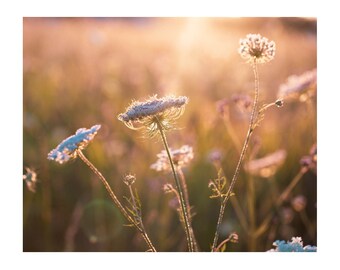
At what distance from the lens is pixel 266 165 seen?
2.40 m

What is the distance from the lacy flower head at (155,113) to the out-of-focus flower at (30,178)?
61 centimetres

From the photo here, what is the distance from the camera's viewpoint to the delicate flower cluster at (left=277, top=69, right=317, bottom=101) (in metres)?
2.29

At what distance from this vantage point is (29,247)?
2365 millimetres

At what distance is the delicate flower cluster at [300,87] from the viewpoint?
2285 mm

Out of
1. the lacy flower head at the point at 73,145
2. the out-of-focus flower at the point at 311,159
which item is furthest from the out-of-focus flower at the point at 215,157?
the lacy flower head at the point at 73,145

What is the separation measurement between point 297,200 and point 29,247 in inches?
42.2

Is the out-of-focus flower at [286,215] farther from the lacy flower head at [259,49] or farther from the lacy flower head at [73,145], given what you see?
the lacy flower head at [73,145]

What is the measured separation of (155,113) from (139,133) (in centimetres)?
83

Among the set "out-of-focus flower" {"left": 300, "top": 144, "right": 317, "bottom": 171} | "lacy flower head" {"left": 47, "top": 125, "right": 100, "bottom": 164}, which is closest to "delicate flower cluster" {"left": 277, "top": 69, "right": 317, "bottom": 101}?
"out-of-focus flower" {"left": 300, "top": 144, "right": 317, "bottom": 171}

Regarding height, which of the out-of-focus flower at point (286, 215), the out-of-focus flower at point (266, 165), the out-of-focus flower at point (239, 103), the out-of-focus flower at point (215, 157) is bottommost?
the out-of-focus flower at point (286, 215)

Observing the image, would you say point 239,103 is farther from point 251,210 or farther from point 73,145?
point 73,145

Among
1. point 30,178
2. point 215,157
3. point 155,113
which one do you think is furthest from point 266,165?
point 30,178
